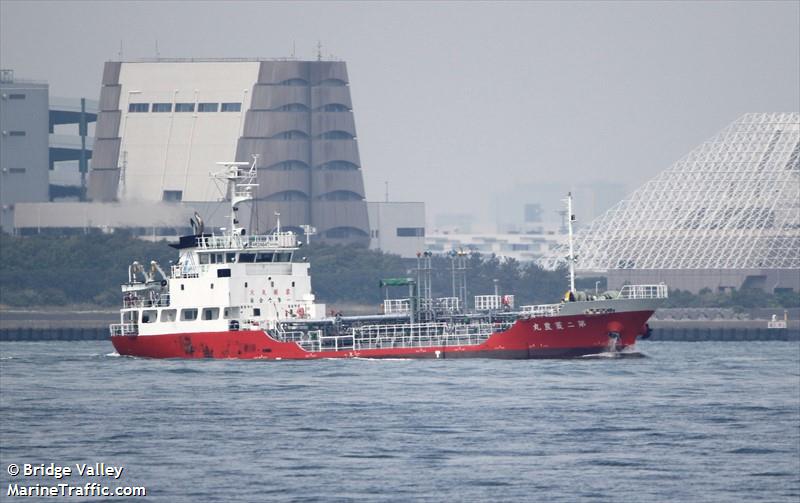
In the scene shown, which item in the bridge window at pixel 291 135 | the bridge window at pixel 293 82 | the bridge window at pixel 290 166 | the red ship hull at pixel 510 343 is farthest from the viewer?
the bridge window at pixel 290 166

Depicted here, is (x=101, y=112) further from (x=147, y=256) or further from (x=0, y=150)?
(x=147, y=256)

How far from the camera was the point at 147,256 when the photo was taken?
164 m

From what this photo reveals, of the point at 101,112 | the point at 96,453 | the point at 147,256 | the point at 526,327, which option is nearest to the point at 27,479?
the point at 96,453

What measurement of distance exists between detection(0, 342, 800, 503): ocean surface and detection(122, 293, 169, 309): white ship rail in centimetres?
935

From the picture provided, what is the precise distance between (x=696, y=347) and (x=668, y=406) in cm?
5098

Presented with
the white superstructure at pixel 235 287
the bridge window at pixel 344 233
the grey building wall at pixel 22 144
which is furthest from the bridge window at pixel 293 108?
the white superstructure at pixel 235 287

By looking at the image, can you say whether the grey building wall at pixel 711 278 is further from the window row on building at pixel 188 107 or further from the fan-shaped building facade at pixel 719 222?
the window row on building at pixel 188 107

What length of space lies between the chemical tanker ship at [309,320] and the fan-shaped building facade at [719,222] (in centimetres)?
7338

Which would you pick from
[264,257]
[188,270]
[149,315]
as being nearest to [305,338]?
[264,257]

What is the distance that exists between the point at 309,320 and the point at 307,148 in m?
97.5

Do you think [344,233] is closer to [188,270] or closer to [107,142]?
[107,142]

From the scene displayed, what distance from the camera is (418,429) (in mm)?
59062

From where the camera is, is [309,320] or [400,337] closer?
[400,337]

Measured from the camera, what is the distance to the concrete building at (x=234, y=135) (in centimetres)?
18338
